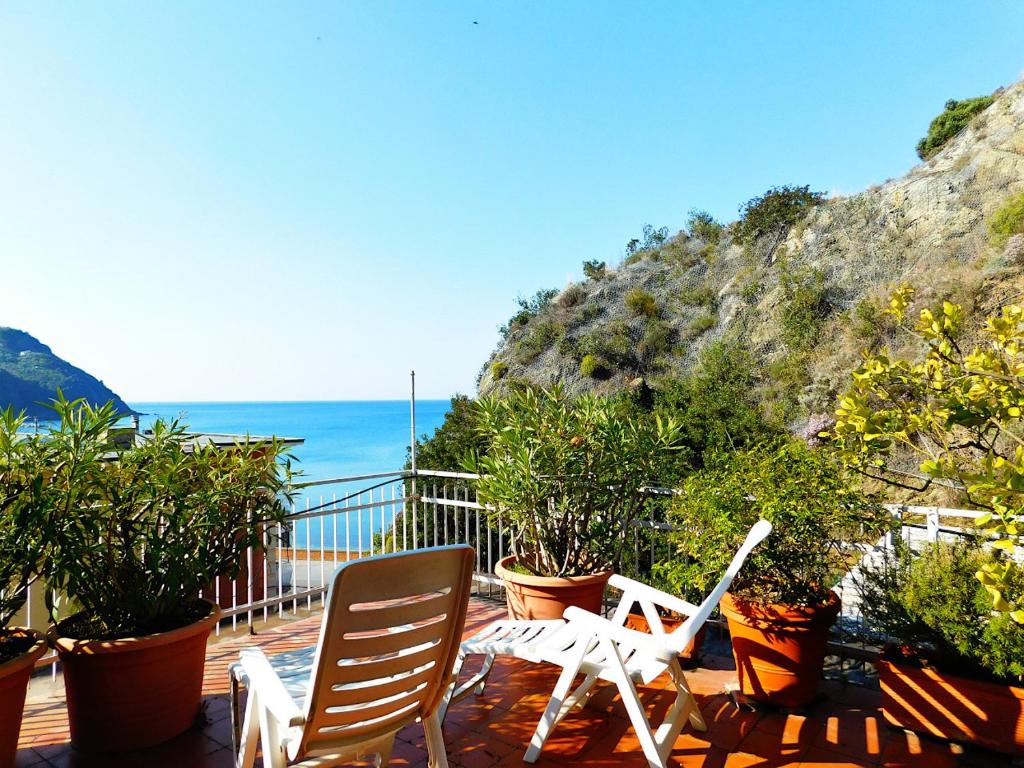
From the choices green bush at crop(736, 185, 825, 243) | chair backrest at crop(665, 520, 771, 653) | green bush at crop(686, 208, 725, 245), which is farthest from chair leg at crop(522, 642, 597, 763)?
green bush at crop(686, 208, 725, 245)

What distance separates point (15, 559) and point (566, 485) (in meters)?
2.71

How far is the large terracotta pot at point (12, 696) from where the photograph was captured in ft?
7.58

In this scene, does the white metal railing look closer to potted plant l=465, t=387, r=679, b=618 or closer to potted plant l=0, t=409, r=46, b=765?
potted plant l=465, t=387, r=679, b=618

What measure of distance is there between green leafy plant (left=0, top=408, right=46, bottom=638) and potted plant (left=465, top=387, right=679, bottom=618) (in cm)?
227

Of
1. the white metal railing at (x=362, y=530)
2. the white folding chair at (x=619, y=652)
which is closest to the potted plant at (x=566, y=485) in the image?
the white metal railing at (x=362, y=530)

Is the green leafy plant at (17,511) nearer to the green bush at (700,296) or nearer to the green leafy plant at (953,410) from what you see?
the green leafy plant at (953,410)

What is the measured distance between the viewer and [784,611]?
2926 millimetres

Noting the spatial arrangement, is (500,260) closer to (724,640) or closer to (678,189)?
(678,189)

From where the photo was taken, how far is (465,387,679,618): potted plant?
3.79m

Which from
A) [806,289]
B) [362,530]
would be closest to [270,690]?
[362,530]

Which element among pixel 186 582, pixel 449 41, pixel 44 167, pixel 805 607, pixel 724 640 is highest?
pixel 449 41

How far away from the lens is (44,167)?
8875 mm

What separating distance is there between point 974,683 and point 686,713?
1175 mm

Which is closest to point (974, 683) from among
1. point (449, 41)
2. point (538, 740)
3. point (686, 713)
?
point (686, 713)
